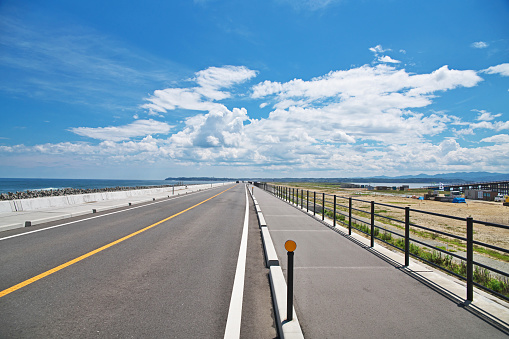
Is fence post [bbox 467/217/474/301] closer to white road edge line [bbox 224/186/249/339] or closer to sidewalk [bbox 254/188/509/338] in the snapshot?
sidewalk [bbox 254/188/509/338]

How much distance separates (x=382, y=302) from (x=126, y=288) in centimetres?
411

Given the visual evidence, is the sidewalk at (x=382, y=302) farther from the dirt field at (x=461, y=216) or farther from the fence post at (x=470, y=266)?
the dirt field at (x=461, y=216)

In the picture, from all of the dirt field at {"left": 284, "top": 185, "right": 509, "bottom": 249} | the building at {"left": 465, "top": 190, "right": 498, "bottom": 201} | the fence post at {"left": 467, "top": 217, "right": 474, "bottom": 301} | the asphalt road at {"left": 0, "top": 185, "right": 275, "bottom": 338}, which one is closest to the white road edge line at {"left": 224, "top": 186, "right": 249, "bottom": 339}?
the asphalt road at {"left": 0, "top": 185, "right": 275, "bottom": 338}

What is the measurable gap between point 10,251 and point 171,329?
20.5ft

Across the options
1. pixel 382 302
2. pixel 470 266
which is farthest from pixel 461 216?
pixel 382 302

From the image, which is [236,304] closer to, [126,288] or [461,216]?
→ [126,288]

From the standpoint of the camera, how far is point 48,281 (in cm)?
546

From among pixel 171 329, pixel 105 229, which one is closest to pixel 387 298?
pixel 171 329

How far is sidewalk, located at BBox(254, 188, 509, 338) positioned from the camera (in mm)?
3863

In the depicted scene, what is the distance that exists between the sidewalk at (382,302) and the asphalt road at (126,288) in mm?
738

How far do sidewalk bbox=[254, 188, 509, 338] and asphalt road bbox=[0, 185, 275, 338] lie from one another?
74cm

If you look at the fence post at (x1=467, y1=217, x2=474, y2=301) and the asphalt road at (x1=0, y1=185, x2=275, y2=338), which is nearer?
the asphalt road at (x1=0, y1=185, x2=275, y2=338)

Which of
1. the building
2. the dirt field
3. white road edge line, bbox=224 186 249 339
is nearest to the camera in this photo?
white road edge line, bbox=224 186 249 339

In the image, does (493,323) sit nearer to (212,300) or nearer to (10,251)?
(212,300)
